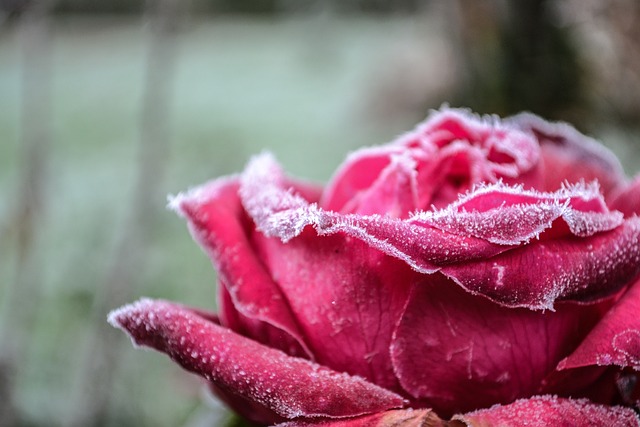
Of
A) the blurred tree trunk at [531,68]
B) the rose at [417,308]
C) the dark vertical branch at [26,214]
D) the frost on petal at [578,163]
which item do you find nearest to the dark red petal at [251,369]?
the rose at [417,308]

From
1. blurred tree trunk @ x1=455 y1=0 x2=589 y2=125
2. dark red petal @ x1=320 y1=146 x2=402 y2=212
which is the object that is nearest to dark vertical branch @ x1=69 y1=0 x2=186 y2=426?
dark red petal @ x1=320 y1=146 x2=402 y2=212

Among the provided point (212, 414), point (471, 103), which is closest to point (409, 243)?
point (212, 414)

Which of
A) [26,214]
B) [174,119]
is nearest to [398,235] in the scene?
[26,214]

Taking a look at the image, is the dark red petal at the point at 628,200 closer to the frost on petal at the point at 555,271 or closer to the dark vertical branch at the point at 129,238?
the frost on petal at the point at 555,271

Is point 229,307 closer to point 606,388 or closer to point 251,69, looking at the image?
point 606,388

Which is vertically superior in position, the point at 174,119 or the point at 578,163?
the point at 578,163

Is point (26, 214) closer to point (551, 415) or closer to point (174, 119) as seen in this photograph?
point (551, 415)

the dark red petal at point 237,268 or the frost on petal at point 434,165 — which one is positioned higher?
the frost on petal at point 434,165

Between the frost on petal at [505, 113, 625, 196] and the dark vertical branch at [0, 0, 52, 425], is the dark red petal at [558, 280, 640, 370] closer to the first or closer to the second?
the frost on petal at [505, 113, 625, 196]
